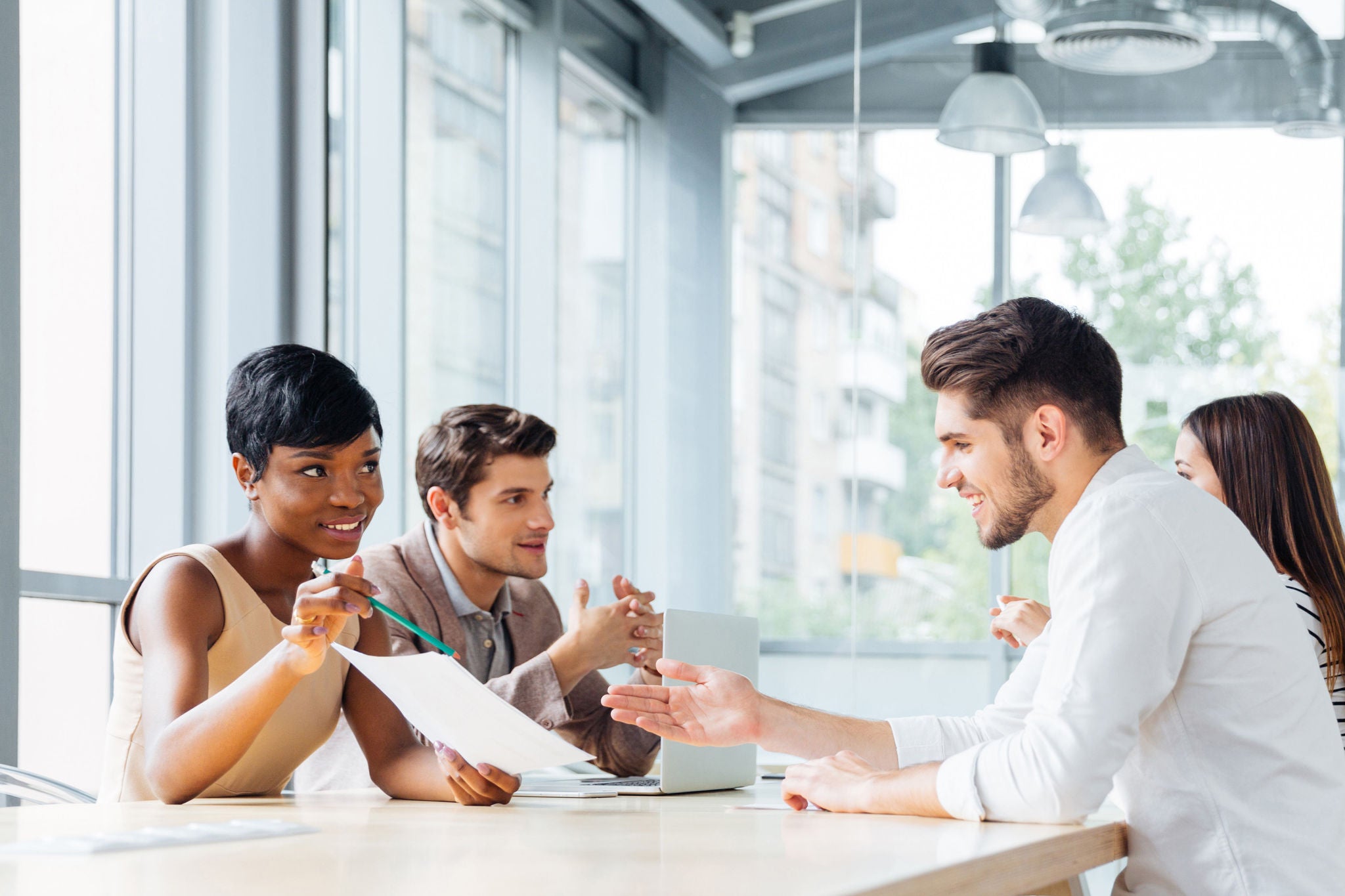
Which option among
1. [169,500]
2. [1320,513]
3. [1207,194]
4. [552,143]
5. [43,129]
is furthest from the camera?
[552,143]

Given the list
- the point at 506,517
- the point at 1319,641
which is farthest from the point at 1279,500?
the point at 506,517

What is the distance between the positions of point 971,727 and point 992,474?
349 millimetres

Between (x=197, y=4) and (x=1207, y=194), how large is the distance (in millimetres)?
2730

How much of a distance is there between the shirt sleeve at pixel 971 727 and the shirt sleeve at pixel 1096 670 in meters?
0.27

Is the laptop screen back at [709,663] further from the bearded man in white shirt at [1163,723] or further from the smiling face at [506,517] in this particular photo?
the smiling face at [506,517]

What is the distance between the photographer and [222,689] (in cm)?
177

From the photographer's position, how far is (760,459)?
405 centimetres

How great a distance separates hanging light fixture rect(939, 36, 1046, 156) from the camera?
3840mm

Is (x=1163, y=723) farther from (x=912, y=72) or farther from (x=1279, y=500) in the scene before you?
(x=912, y=72)

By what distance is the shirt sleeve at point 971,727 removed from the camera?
175cm

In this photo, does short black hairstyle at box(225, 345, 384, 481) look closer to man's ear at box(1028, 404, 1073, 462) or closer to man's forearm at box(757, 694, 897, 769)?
man's forearm at box(757, 694, 897, 769)

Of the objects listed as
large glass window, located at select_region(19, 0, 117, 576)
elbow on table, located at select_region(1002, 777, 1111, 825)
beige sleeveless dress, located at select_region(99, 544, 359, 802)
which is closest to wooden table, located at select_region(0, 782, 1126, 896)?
elbow on table, located at select_region(1002, 777, 1111, 825)

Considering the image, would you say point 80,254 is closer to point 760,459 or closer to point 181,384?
point 181,384

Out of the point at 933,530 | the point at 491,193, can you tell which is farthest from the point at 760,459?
the point at 491,193
